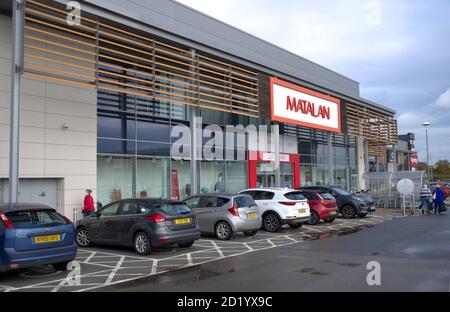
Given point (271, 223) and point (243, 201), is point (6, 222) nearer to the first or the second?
point (243, 201)

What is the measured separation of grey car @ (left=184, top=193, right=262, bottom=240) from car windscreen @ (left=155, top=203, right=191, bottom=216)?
7.03ft

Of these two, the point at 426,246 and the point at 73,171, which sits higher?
the point at 73,171

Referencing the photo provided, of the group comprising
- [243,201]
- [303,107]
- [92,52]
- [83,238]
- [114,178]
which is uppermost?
[92,52]

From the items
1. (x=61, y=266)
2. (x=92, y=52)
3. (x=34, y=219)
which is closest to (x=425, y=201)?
(x=92, y=52)

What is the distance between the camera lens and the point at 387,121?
36531 millimetres

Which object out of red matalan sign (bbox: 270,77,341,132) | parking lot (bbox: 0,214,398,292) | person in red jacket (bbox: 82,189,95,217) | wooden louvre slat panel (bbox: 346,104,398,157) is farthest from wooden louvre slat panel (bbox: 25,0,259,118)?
wooden louvre slat panel (bbox: 346,104,398,157)

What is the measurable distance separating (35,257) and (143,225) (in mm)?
3068

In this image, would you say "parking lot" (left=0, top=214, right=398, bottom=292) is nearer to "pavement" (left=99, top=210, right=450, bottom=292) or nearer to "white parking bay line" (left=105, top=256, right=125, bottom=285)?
"white parking bay line" (left=105, top=256, right=125, bottom=285)

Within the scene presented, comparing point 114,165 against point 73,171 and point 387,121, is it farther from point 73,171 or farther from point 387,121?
point 387,121

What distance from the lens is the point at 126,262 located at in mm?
10117

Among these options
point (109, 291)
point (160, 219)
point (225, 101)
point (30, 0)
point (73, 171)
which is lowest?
point (109, 291)

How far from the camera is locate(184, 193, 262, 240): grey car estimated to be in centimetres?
1341
